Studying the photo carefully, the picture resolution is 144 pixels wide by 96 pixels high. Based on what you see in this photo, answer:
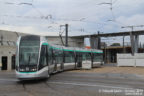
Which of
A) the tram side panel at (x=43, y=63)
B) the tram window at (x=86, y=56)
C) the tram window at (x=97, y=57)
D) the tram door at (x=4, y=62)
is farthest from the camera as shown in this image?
the tram door at (x=4, y=62)

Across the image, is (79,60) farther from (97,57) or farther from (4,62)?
(4,62)

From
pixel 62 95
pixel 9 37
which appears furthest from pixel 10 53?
pixel 62 95

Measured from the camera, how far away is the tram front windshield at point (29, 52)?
44.0 ft

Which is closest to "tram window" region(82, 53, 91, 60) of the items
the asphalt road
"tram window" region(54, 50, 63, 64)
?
"tram window" region(54, 50, 63, 64)

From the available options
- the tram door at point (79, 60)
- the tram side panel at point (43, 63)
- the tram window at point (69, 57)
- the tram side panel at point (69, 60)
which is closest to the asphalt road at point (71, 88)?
the tram side panel at point (43, 63)

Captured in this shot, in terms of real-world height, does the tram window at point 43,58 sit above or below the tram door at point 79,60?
above

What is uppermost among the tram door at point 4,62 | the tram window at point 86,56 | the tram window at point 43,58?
the tram window at point 43,58

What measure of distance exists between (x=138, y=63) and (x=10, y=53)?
2270cm

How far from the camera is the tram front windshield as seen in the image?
1341 centimetres

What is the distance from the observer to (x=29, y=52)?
13.8 metres

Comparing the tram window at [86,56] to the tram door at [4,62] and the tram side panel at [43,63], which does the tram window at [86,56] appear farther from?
the tram side panel at [43,63]

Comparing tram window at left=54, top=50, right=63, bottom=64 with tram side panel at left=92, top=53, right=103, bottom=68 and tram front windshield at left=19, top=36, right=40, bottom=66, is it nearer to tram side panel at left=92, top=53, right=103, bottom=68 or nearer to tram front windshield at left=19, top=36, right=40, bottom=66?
tram front windshield at left=19, top=36, right=40, bottom=66

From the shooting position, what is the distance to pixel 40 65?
1364cm

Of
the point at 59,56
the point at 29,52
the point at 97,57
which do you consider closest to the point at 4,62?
the point at 97,57
